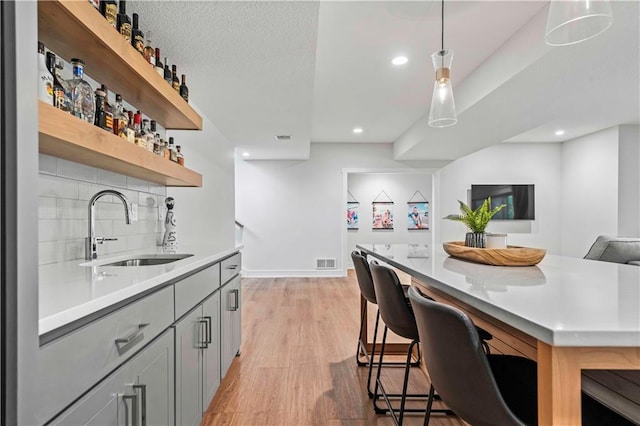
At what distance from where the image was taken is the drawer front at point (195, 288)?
1484mm

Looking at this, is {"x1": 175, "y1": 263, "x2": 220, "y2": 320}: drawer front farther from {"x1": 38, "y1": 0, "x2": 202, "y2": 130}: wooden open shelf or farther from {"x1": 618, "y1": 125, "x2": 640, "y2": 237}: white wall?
{"x1": 618, "y1": 125, "x2": 640, "y2": 237}: white wall

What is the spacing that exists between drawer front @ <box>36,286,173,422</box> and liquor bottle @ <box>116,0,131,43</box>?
123cm

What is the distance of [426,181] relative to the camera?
834 centimetres

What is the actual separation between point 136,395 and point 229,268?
4.67ft

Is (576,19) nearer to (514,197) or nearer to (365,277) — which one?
(365,277)

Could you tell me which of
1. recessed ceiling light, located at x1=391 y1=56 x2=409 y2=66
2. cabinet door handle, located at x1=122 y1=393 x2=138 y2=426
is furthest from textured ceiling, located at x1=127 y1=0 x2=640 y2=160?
cabinet door handle, located at x1=122 y1=393 x2=138 y2=426

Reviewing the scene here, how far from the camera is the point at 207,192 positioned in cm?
378

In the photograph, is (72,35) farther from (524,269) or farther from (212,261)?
(524,269)

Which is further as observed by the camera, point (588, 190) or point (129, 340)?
point (588, 190)

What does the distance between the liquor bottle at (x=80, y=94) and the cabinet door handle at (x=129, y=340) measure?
0.89 meters

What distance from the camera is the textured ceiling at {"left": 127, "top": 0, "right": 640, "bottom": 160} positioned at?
1.98 meters

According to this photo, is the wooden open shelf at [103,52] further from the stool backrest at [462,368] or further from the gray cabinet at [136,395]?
the stool backrest at [462,368]

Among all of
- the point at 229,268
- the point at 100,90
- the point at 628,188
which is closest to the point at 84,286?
the point at 100,90

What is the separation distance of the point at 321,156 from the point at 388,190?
2.27m
